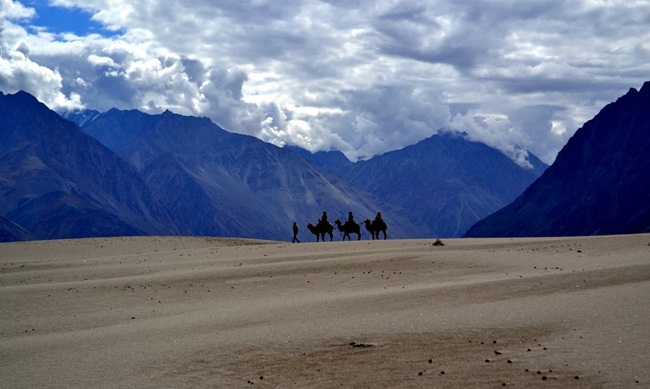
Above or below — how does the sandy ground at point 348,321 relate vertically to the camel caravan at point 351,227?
below

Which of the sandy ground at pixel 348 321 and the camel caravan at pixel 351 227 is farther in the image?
the camel caravan at pixel 351 227

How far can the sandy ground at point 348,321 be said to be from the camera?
16688mm

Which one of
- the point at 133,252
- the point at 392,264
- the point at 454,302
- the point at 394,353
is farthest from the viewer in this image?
the point at 133,252

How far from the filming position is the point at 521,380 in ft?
50.2

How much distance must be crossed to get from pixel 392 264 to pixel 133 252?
22032 millimetres

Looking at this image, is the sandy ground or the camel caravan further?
the camel caravan

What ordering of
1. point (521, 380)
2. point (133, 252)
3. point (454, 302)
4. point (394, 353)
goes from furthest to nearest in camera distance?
point (133, 252)
point (454, 302)
point (394, 353)
point (521, 380)

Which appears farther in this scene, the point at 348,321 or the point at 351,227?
the point at 351,227

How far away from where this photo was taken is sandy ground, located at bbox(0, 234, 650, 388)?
16688 mm

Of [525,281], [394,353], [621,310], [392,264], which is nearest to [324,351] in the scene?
[394,353]

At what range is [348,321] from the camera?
69.9ft

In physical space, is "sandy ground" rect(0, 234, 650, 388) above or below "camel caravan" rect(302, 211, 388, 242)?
below

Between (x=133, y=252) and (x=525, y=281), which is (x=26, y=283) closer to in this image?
(x=133, y=252)

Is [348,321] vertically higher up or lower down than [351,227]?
lower down
